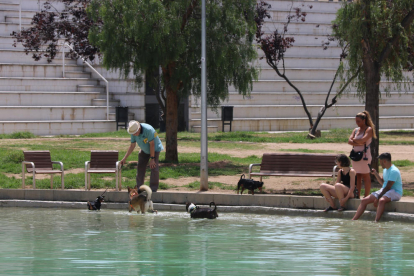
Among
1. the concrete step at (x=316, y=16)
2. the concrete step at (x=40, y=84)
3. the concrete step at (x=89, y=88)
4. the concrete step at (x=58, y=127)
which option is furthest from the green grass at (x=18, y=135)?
the concrete step at (x=316, y=16)

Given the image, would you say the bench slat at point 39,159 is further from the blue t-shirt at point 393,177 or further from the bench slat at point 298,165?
the blue t-shirt at point 393,177

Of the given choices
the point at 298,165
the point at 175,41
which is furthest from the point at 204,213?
the point at 175,41

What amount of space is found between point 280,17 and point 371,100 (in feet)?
82.7

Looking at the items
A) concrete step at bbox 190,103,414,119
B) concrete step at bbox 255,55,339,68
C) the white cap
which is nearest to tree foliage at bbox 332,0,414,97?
the white cap

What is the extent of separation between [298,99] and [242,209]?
23.8 metres

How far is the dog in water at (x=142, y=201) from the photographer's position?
12023mm

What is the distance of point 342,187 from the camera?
11.8 metres

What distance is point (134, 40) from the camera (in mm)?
18406

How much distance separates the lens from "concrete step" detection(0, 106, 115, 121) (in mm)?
29247

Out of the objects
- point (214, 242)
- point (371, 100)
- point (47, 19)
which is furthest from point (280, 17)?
point (214, 242)

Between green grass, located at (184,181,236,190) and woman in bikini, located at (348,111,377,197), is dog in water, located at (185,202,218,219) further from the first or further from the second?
green grass, located at (184,181,236,190)

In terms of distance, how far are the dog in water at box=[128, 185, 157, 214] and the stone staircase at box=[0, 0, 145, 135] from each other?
18.2m

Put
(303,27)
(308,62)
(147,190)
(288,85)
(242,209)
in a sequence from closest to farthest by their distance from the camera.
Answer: (147,190)
(242,209)
(288,85)
(308,62)
(303,27)

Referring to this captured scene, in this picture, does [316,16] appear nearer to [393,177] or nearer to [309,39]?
[309,39]
